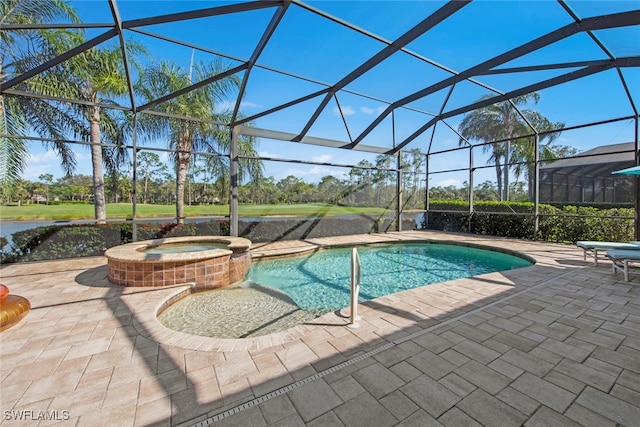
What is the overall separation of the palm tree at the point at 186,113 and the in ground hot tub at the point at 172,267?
3.22 meters

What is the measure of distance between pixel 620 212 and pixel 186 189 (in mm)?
14629

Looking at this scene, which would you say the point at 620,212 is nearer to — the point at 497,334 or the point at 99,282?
the point at 497,334

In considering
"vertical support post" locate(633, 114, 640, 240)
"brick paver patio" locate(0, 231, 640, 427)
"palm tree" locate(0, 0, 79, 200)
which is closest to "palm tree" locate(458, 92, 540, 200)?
"vertical support post" locate(633, 114, 640, 240)

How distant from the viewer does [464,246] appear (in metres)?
8.92

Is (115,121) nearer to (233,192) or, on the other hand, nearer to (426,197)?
(233,192)

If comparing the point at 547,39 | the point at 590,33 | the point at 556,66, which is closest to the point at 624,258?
the point at 556,66

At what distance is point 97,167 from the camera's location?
7.18 m

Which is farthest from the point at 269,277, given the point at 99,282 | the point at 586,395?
the point at 586,395

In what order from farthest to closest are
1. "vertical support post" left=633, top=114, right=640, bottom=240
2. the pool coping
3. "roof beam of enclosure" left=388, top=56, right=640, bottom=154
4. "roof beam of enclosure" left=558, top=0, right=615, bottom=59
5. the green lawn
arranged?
"vertical support post" left=633, top=114, right=640, bottom=240 → the green lawn → "roof beam of enclosure" left=388, top=56, right=640, bottom=154 → "roof beam of enclosure" left=558, top=0, right=615, bottom=59 → the pool coping

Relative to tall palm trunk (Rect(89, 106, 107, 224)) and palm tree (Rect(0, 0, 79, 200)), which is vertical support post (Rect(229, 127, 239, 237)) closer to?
tall palm trunk (Rect(89, 106, 107, 224))

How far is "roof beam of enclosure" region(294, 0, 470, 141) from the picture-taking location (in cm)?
409

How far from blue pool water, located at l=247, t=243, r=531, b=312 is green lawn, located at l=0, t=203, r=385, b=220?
10.6ft

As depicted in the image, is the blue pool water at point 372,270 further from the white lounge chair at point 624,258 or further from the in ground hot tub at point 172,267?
the white lounge chair at point 624,258

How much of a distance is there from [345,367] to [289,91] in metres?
6.50
